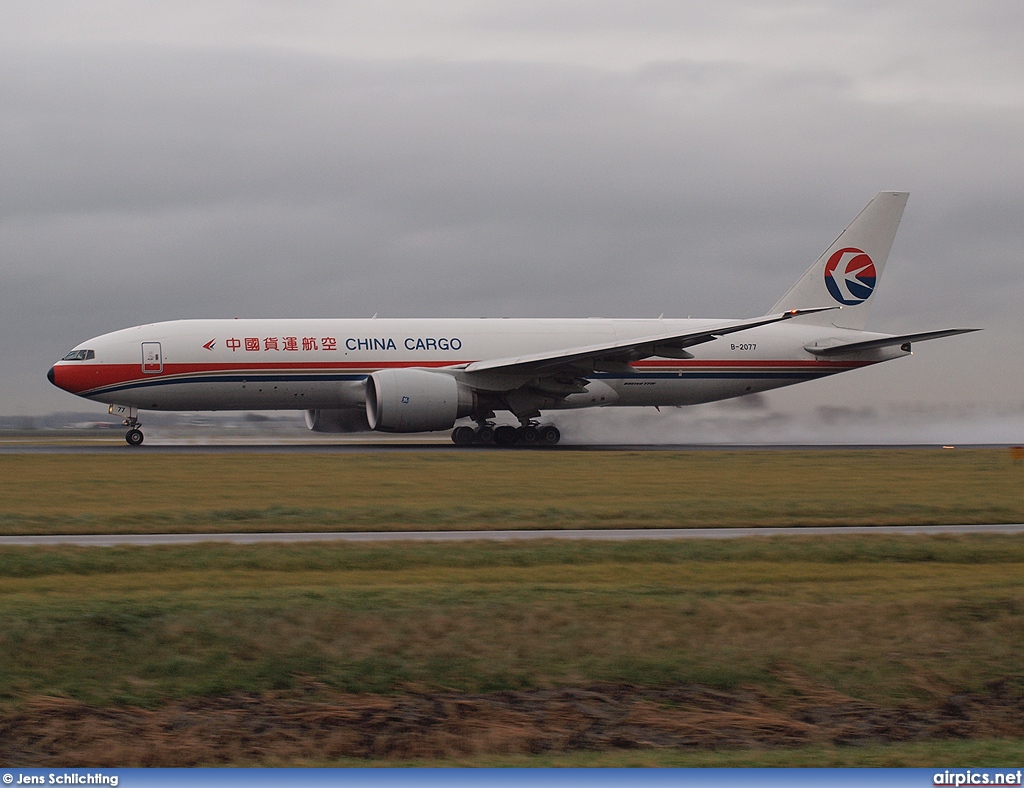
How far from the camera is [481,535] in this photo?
1788 cm

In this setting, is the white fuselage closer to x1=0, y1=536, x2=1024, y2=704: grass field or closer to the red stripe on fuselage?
the red stripe on fuselage

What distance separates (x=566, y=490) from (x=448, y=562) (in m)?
9.24

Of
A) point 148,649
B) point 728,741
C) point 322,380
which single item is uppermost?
point 322,380

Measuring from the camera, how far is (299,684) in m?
11.5

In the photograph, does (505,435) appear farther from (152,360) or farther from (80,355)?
(80,355)

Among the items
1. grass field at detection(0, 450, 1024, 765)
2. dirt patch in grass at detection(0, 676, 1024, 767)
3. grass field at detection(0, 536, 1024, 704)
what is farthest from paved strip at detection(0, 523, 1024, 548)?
dirt patch in grass at detection(0, 676, 1024, 767)

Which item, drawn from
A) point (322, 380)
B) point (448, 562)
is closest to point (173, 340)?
point (322, 380)

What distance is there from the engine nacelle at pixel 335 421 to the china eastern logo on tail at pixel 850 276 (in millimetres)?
19011

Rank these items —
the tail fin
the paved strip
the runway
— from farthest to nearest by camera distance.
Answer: the tail fin, the runway, the paved strip

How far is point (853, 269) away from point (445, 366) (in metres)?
17.1

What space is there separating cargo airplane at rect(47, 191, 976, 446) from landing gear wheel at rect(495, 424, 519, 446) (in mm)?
47

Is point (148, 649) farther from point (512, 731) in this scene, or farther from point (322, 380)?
point (322, 380)

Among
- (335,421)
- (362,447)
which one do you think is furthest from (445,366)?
(335,421)

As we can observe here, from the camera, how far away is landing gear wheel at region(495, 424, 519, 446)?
132ft
